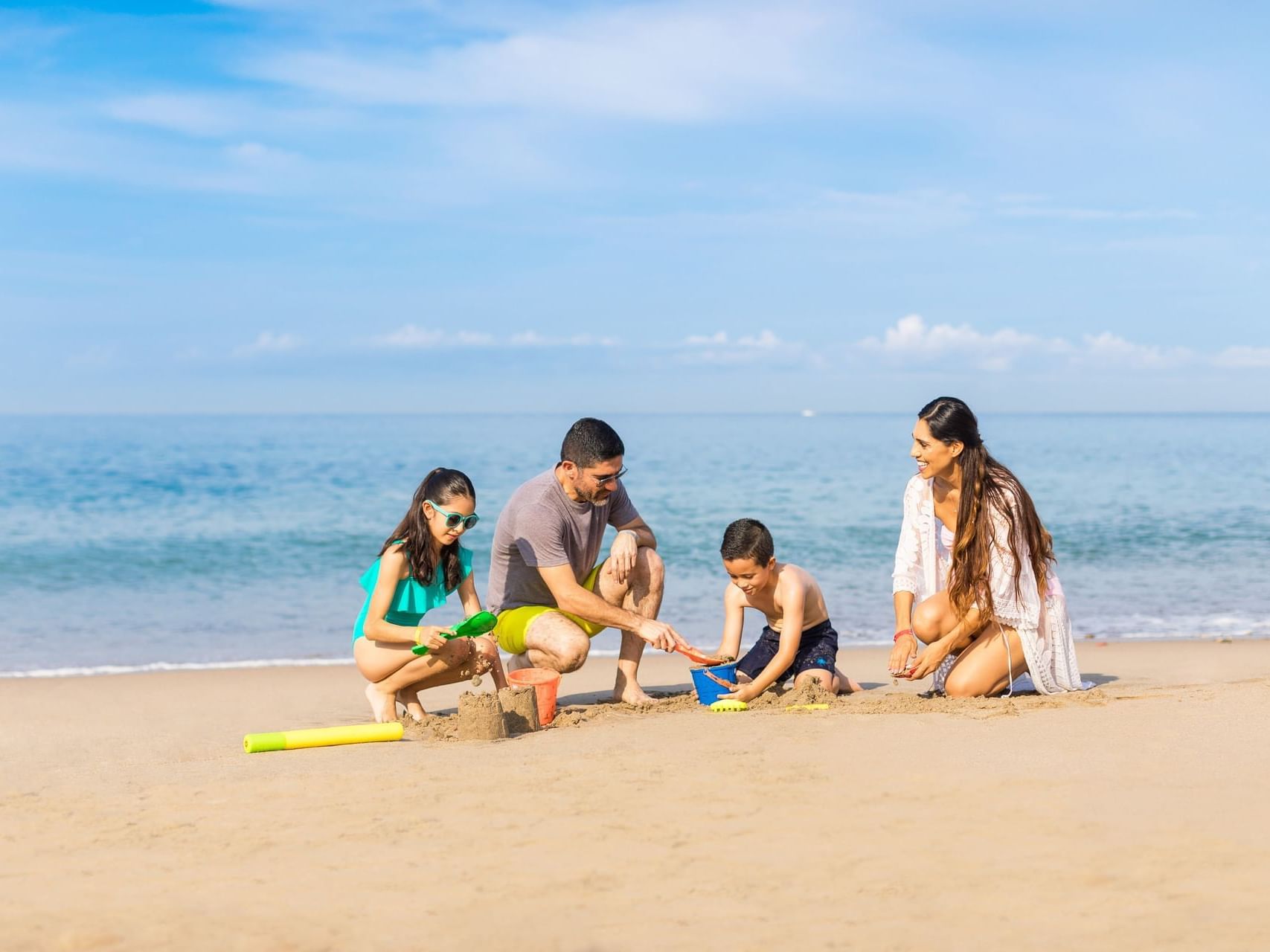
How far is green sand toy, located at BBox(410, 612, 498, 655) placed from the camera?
16.1ft

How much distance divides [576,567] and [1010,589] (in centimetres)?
208

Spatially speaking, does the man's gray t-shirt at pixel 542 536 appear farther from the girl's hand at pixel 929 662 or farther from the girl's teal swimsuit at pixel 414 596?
the girl's hand at pixel 929 662

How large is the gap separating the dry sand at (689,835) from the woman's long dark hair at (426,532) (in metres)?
0.70

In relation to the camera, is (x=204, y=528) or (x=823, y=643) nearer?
(x=823, y=643)

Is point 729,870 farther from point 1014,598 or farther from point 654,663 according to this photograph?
point 654,663

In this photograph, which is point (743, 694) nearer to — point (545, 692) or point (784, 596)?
point (784, 596)

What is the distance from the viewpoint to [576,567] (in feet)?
19.0

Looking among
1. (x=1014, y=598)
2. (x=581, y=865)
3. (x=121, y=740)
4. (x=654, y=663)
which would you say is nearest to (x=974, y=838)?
(x=581, y=865)

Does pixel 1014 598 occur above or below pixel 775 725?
above

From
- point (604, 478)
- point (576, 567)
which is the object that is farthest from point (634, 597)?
point (604, 478)

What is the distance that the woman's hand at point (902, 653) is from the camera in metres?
5.13

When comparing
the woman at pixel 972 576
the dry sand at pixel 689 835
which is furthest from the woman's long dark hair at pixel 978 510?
the dry sand at pixel 689 835

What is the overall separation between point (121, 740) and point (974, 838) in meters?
4.09

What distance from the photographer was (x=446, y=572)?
17.3ft
